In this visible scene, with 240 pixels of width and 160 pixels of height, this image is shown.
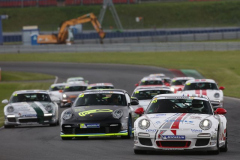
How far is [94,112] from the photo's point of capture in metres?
14.9

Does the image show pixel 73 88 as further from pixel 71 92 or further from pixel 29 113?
pixel 29 113

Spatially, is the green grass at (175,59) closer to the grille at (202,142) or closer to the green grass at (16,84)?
the green grass at (16,84)

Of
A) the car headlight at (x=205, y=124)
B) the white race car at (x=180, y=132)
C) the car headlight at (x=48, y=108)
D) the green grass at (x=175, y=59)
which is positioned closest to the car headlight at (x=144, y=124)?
the white race car at (x=180, y=132)

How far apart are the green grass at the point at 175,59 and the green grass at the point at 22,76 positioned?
9220 mm

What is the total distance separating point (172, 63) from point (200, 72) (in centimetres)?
737

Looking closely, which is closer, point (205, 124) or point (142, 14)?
point (205, 124)

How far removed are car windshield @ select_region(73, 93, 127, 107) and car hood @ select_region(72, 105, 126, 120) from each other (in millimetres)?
363

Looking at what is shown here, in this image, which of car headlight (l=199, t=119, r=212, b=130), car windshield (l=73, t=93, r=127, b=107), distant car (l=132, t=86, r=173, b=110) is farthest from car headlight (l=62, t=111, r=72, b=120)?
distant car (l=132, t=86, r=173, b=110)

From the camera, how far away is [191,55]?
62.2m

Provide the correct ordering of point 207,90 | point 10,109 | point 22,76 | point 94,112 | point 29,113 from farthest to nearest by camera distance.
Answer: point 22,76, point 207,90, point 10,109, point 29,113, point 94,112

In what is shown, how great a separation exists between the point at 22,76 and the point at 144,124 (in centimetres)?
4293

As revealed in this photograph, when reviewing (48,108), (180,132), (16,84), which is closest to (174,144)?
(180,132)

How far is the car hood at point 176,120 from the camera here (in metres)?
11.2

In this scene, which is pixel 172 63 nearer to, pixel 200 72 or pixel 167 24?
pixel 200 72
